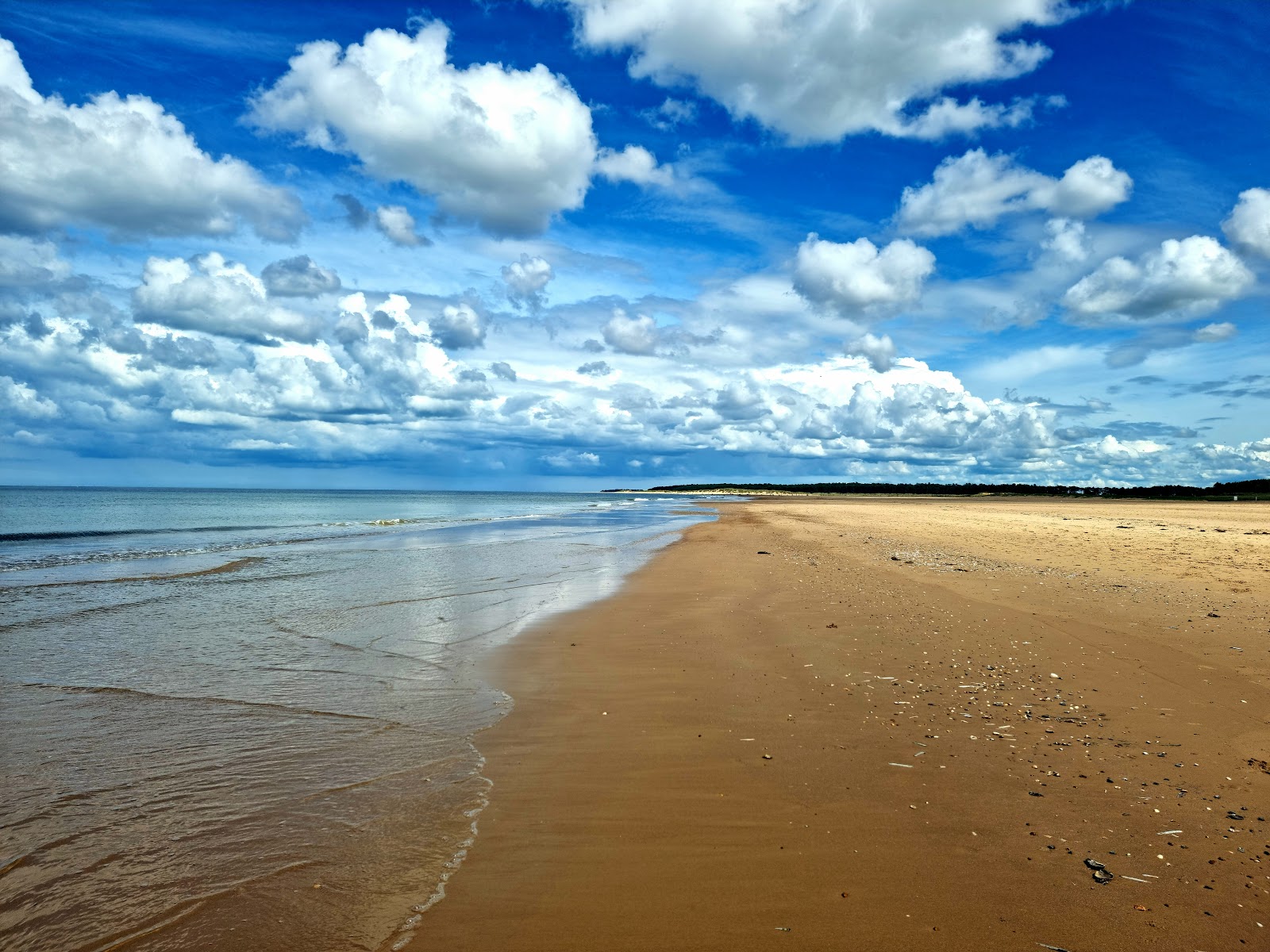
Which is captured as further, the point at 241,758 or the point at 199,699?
the point at 199,699

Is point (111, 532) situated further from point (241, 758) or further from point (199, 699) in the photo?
point (241, 758)

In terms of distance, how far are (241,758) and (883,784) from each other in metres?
5.86

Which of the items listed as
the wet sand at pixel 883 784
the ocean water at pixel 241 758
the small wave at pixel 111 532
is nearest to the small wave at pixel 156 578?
the ocean water at pixel 241 758

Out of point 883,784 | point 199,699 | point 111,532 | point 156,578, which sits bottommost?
point 111,532

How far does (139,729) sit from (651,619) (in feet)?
26.5

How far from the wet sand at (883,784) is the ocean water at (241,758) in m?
0.57

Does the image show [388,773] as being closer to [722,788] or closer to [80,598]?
[722,788]

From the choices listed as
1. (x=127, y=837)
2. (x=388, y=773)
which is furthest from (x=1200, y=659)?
(x=127, y=837)

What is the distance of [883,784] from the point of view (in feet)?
18.4

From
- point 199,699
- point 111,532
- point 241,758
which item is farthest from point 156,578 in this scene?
point 111,532

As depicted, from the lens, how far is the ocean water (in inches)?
161

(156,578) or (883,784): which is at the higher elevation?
(883,784)

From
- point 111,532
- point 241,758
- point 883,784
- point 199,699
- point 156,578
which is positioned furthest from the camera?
point 111,532

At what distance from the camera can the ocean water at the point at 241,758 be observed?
13.5 feet
